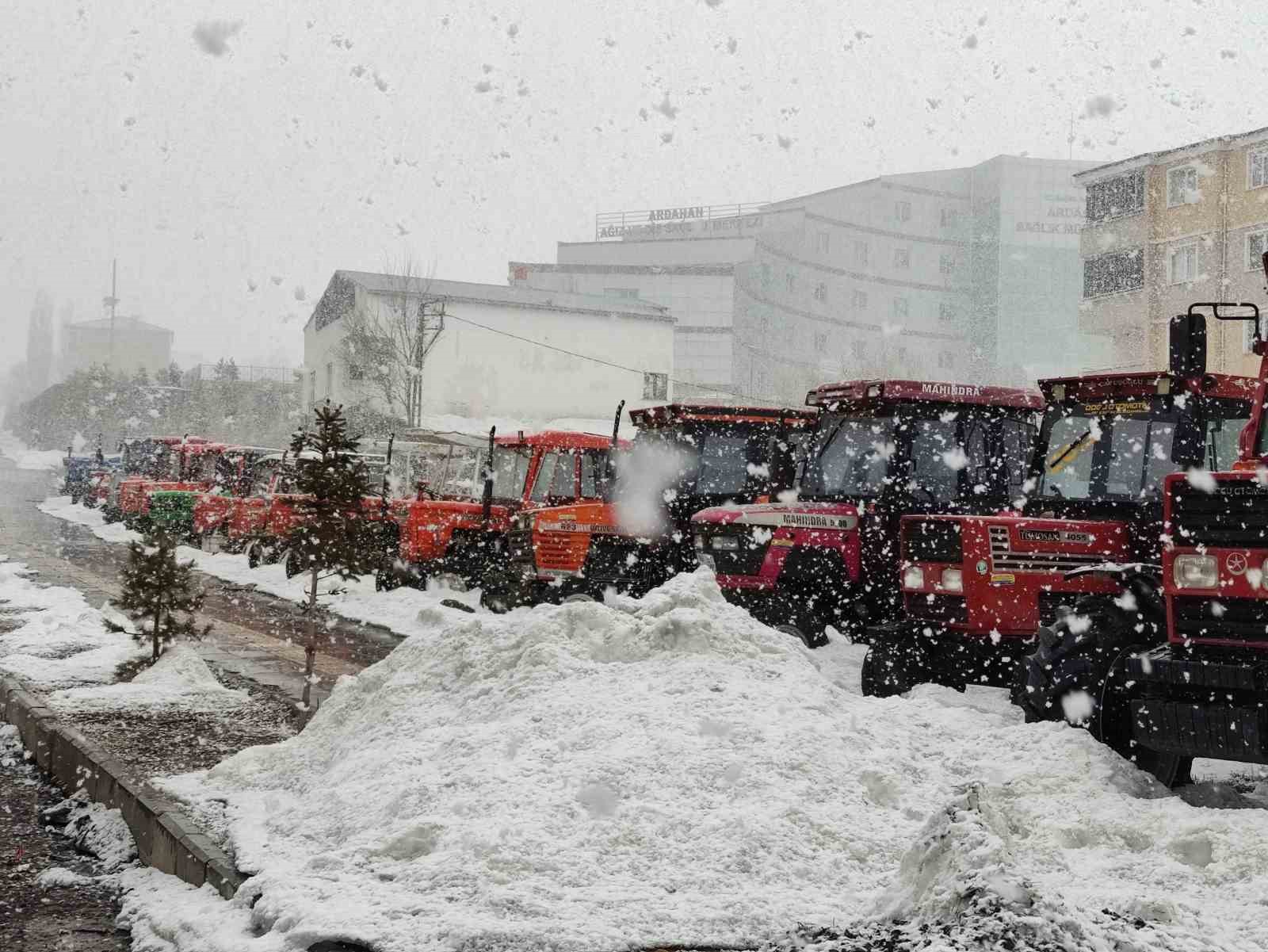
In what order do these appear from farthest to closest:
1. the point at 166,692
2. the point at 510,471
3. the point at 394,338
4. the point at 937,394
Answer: the point at 394,338 → the point at 510,471 → the point at 937,394 → the point at 166,692

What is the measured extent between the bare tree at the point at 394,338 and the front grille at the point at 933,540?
4430 centimetres

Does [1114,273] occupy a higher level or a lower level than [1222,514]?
higher

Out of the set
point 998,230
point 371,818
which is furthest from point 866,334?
point 371,818

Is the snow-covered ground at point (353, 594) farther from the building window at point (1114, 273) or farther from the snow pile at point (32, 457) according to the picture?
the snow pile at point (32, 457)

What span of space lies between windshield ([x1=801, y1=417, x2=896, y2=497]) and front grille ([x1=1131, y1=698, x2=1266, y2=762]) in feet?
18.4

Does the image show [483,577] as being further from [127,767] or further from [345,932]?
[345,932]

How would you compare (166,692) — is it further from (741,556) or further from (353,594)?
(353,594)

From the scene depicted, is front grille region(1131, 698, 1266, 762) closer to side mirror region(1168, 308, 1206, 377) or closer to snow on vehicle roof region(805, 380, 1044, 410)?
side mirror region(1168, 308, 1206, 377)

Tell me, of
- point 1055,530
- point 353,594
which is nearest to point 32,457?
point 353,594

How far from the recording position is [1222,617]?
7.20 m

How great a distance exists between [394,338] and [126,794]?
49.2 meters

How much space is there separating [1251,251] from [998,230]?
5394cm

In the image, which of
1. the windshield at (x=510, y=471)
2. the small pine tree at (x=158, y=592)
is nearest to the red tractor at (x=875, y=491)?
the small pine tree at (x=158, y=592)

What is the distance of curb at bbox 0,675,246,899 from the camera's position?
6.64 meters
